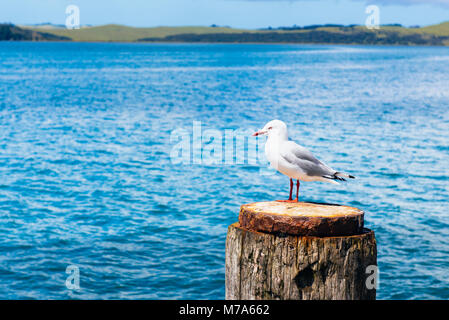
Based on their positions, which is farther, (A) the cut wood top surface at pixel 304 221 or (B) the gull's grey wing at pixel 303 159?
(B) the gull's grey wing at pixel 303 159

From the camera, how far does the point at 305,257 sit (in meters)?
3.85

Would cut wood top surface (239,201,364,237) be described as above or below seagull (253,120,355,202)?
below

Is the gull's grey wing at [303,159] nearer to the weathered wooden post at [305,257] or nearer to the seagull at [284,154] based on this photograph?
the seagull at [284,154]

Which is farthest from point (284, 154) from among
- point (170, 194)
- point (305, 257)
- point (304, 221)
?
point (170, 194)

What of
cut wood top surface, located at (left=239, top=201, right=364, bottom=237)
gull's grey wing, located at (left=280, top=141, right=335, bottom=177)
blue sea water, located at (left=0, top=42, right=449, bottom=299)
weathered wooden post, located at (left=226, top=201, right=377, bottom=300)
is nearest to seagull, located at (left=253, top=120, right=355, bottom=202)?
gull's grey wing, located at (left=280, top=141, right=335, bottom=177)

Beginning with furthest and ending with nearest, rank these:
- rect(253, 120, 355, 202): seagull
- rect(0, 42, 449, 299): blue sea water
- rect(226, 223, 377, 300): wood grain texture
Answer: rect(0, 42, 449, 299): blue sea water < rect(253, 120, 355, 202): seagull < rect(226, 223, 377, 300): wood grain texture

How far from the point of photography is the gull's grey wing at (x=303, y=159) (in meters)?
5.33

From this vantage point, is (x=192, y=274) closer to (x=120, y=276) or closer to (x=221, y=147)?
(x=120, y=276)

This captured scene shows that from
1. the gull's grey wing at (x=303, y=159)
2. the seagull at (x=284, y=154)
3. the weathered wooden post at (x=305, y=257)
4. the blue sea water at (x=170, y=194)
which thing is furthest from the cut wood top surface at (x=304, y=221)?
the blue sea water at (x=170, y=194)

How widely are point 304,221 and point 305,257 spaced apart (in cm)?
25

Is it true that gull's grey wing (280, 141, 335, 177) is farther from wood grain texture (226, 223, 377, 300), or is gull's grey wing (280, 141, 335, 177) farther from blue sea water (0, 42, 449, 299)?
blue sea water (0, 42, 449, 299)

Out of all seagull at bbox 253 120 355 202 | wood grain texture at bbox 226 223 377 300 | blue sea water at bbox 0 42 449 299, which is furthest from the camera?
blue sea water at bbox 0 42 449 299

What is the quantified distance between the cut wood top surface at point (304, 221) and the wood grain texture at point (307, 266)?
57mm

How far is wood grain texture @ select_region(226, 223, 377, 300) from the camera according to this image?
3.86 m
